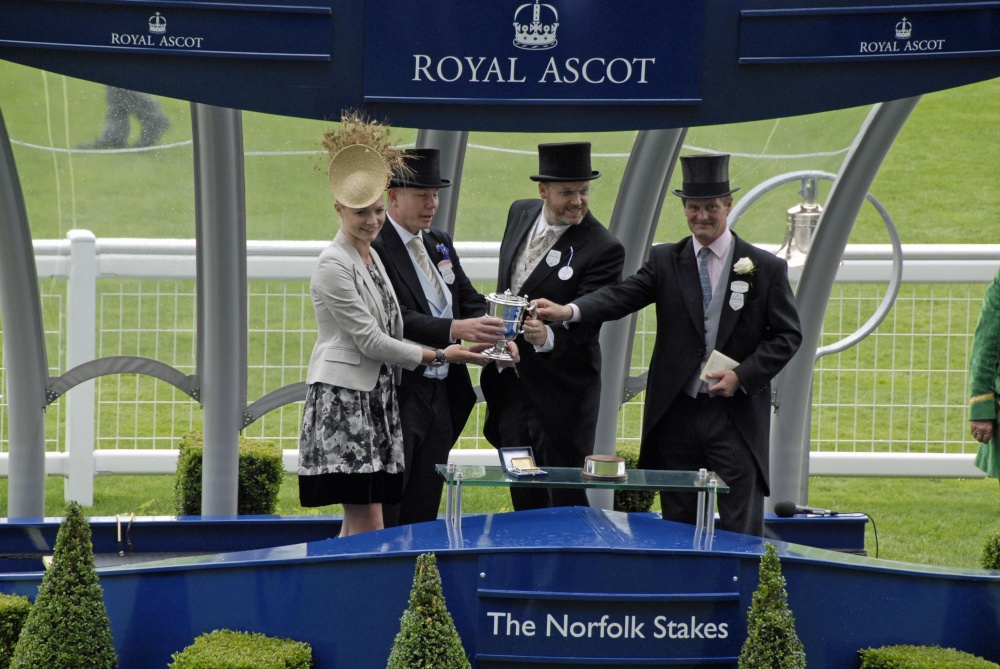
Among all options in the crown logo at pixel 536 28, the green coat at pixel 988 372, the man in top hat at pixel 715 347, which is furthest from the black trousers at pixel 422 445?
the green coat at pixel 988 372

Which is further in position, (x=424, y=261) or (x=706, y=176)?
(x=424, y=261)

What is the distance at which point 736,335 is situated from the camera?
5766 millimetres

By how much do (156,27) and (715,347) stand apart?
2.56m

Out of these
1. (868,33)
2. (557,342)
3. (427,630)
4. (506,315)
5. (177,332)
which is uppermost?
(868,33)

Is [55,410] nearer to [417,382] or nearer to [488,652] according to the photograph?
[417,382]

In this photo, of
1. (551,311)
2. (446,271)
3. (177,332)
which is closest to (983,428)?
(551,311)

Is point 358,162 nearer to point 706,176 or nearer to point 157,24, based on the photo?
point 157,24

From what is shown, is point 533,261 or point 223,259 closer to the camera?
point 533,261

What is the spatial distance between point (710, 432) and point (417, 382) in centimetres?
126

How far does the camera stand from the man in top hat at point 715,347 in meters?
5.68

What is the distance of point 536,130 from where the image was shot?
217 inches

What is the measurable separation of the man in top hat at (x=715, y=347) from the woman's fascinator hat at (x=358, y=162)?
90cm

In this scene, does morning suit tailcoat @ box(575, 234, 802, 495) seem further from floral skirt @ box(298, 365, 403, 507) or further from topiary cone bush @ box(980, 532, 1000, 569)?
floral skirt @ box(298, 365, 403, 507)

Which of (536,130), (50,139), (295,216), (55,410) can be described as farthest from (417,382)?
(55,410)
